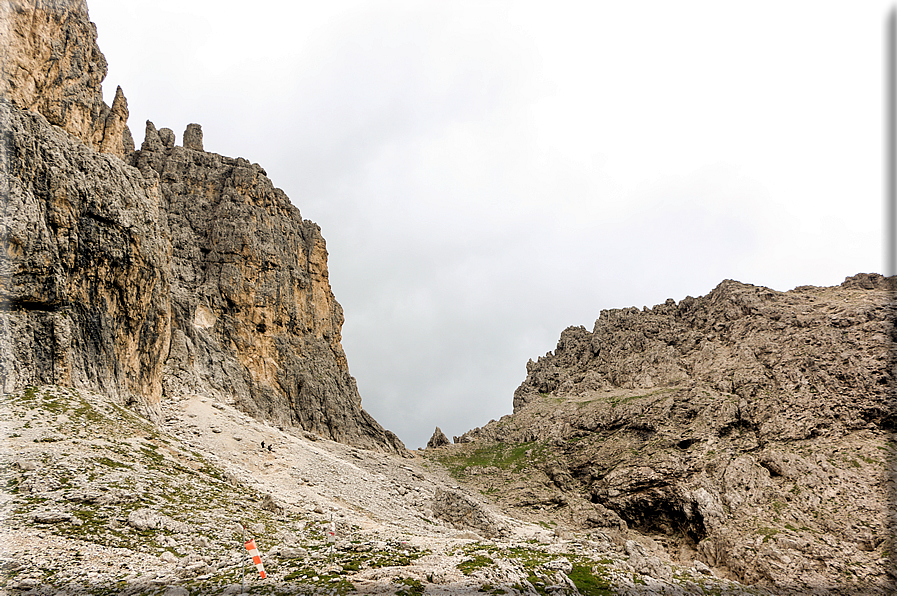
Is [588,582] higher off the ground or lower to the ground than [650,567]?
lower

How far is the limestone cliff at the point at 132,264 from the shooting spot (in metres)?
36.2

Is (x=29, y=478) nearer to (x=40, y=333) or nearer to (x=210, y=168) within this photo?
(x=40, y=333)

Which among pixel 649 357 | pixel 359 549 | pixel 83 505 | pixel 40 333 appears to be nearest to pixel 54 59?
pixel 40 333

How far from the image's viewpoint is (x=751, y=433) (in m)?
59.5

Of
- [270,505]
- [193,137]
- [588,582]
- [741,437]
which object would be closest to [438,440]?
[741,437]

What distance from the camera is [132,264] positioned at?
4481 cm

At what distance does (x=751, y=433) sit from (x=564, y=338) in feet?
162

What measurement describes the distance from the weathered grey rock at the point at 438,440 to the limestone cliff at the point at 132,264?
10.6 m

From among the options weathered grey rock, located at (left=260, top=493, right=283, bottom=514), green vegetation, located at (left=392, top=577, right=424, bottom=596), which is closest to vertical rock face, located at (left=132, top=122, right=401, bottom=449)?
weathered grey rock, located at (left=260, top=493, right=283, bottom=514)

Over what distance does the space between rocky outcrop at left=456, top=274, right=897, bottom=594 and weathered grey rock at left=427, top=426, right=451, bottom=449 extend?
594cm

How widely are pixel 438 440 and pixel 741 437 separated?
2028 inches

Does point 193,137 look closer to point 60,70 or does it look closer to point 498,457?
point 60,70

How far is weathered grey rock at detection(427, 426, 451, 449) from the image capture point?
93.2 meters

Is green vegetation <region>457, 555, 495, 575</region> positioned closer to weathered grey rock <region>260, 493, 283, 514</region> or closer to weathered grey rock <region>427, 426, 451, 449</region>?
weathered grey rock <region>260, 493, 283, 514</region>
